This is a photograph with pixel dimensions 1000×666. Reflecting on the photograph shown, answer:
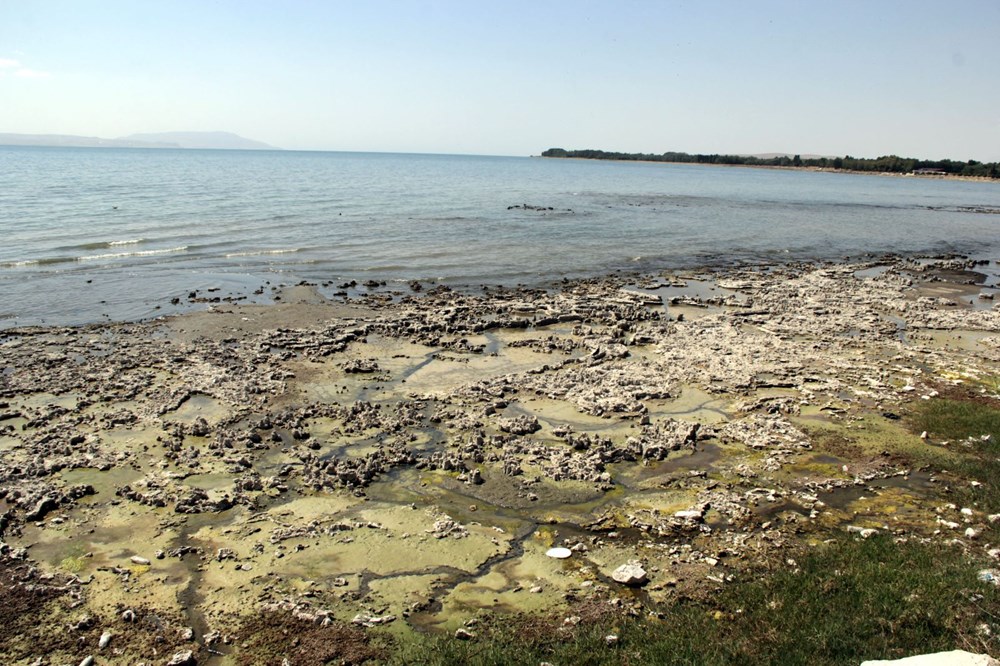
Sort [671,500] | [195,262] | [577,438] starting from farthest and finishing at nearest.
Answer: [195,262]
[577,438]
[671,500]

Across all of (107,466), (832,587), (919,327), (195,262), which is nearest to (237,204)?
(195,262)

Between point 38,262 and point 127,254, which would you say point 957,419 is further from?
point 38,262

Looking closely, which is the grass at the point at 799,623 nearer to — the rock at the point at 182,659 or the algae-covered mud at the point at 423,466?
the algae-covered mud at the point at 423,466

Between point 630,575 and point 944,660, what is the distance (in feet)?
8.82

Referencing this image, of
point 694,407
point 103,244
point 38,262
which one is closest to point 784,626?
point 694,407

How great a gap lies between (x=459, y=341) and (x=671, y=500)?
305 inches

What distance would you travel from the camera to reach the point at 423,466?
9055 mm

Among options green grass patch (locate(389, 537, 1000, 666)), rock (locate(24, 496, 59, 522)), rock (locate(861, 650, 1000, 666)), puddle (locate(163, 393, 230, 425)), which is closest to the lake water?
puddle (locate(163, 393, 230, 425))

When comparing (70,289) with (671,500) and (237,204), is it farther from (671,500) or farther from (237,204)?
(237,204)

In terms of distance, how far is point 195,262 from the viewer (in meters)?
23.9

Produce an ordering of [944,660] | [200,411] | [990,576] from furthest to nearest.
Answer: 1. [200,411]
2. [990,576]
3. [944,660]

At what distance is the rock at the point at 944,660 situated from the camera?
177 inches

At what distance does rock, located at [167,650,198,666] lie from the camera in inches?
210

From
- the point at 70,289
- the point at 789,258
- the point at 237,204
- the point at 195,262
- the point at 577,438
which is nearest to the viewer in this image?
the point at 577,438
